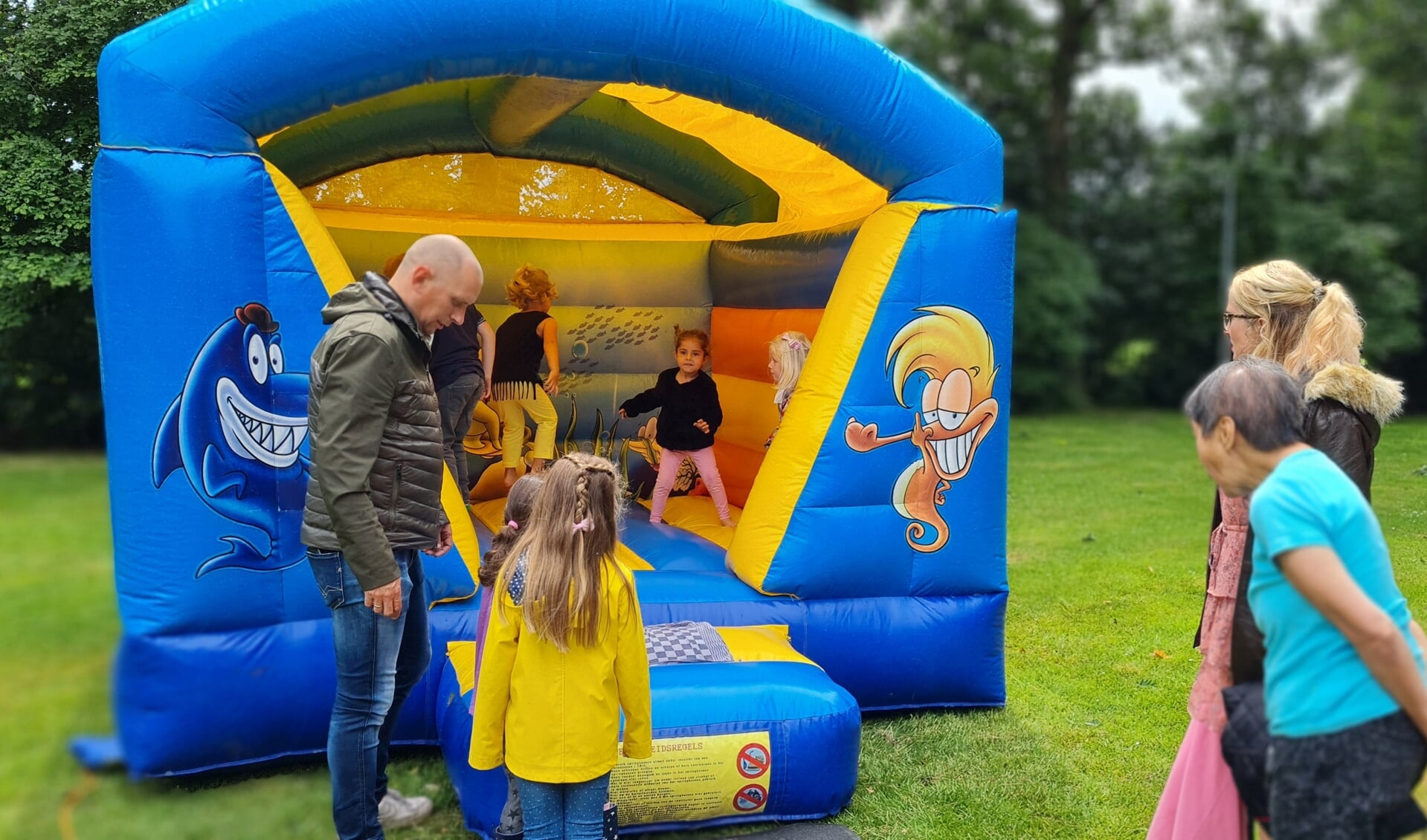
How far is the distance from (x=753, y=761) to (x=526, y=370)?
266 centimetres

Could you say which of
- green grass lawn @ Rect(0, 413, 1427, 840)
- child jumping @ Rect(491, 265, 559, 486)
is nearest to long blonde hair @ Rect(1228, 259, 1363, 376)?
green grass lawn @ Rect(0, 413, 1427, 840)

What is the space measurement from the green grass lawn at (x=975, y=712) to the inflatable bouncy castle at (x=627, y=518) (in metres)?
0.17

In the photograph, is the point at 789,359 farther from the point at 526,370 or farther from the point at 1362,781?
the point at 1362,781

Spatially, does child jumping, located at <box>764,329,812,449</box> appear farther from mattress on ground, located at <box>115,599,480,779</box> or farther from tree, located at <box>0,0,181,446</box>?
tree, located at <box>0,0,181,446</box>

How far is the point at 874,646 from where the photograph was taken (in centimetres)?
341

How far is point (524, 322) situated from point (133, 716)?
2531 mm

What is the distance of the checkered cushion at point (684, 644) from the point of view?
2.99m

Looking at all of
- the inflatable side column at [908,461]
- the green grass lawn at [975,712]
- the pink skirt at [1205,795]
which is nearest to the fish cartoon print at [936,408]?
the inflatable side column at [908,461]

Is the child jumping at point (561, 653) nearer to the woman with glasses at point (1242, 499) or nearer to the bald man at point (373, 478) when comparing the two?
the bald man at point (373, 478)

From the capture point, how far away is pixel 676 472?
4785 mm

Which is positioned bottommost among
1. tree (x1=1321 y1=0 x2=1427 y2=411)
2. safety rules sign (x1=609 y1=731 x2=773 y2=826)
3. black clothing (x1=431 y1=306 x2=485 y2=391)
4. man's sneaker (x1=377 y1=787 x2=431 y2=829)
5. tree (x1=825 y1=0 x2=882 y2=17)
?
man's sneaker (x1=377 y1=787 x2=431 y2=829)

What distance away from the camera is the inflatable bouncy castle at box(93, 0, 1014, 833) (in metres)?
2.78

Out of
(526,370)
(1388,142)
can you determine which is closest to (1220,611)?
(526,370)

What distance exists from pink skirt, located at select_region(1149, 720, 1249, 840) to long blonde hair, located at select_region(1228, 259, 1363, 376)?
29.2 inches
